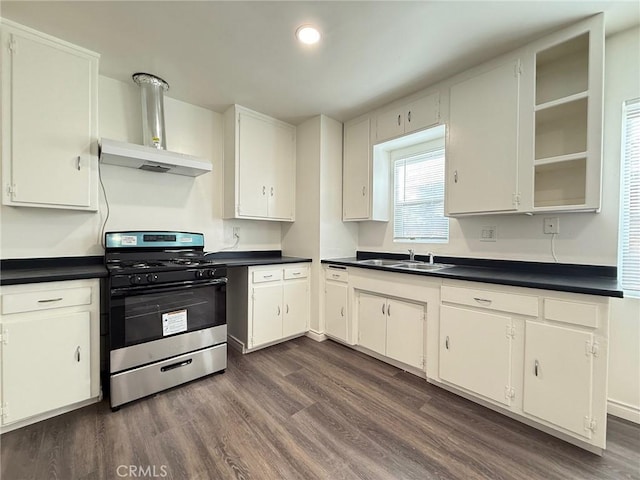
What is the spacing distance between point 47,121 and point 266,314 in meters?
2.33

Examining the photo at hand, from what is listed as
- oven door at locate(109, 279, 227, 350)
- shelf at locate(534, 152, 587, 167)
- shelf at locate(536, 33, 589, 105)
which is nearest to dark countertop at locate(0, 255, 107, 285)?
oven door at locate(109, 279, 227, 350)

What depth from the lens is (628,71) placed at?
5.99 ft

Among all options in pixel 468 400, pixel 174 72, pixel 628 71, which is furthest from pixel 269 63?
pixel 468 400

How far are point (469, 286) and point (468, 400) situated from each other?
0.86 m

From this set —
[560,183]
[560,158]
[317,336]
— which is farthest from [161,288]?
[560,183]

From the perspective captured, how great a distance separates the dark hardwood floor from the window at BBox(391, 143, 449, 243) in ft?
4.99

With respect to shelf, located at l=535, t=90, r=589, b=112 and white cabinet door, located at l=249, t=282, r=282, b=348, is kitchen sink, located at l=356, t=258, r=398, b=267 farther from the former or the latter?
shelf, located at l=535, t=90, r=589, b=112

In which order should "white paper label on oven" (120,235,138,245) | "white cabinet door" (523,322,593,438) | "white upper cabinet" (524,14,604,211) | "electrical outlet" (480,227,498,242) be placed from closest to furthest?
"white cabinet door" (523,322,593,438) < "white upper cabinet" (524,14,604,211) < "white paper label on oven" (120,235,138,245) < "electrical outlet" (480,227,498,242)

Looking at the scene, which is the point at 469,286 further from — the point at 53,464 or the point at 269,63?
the point at 53,464

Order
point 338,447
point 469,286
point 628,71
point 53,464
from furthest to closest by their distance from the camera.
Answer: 1. point 469,286
2. point 628,71
3. point 338,447
4. point 53,464

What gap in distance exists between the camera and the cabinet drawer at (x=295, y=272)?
302 centimetres

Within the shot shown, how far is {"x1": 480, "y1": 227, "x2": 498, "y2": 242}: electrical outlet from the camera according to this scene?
2367mm

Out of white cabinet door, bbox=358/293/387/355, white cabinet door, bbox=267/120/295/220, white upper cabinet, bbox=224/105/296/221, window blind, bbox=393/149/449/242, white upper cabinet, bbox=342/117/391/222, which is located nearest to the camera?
white cabinet door, bbox=358/293/387/355

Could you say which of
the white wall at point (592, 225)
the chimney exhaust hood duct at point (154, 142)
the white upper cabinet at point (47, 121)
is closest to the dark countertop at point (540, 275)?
the white wall at point (592, 225)
